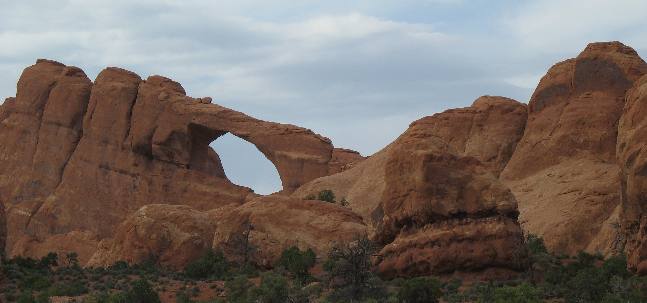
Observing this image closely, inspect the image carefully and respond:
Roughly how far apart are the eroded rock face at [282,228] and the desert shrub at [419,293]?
1457 centimetres

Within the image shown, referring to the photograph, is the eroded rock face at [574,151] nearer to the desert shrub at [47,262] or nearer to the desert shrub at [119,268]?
the desert shrub at [119,268]

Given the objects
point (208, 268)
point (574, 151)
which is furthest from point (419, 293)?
point (574, 151)

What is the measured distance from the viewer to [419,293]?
4212 cm

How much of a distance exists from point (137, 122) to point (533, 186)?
3680cm

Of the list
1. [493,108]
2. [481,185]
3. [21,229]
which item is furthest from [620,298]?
[21,229]

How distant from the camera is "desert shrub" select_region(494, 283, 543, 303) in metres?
39.0

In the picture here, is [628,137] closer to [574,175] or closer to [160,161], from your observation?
[574,175]

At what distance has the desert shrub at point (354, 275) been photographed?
46125 mm

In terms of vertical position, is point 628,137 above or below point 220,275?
above

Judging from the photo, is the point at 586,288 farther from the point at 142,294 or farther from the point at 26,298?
the point at 26,298

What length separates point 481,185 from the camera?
49.6m

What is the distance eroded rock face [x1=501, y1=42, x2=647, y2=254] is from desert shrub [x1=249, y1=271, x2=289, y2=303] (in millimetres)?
20290

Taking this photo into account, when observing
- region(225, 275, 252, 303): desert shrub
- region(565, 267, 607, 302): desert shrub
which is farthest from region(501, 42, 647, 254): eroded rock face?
region(225, 275, 252, 303): desert shrub

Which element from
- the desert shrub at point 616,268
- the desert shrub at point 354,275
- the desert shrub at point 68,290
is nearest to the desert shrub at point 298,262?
the desert shrub at point 354,275
